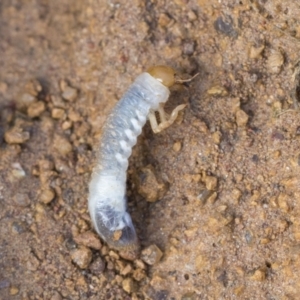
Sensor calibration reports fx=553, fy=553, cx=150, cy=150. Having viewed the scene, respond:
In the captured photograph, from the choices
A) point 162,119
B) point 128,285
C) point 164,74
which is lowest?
point 128,285

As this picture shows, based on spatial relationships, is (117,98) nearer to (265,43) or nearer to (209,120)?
(209,120)

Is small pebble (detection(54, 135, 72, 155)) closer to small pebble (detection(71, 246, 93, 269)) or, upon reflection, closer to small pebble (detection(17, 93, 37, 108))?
small pebble (detection(17, 93, 37, 108))

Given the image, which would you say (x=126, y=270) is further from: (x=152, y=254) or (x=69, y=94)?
(x=69, y=94)

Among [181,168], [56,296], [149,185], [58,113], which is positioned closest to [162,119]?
[181,168]

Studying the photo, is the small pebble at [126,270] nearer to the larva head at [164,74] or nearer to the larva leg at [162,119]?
the larva leg at [162,119]

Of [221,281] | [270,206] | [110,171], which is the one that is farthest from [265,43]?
[221,281]

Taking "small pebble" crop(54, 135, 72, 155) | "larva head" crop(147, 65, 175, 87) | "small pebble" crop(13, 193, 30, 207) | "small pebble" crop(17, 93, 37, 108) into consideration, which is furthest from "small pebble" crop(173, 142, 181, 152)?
"small pebble" crop(17, 93, 37, 108)

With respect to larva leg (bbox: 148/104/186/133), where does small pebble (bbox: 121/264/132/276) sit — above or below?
below

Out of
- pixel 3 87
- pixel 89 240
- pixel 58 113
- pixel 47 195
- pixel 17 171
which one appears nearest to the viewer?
pixel 89 240
